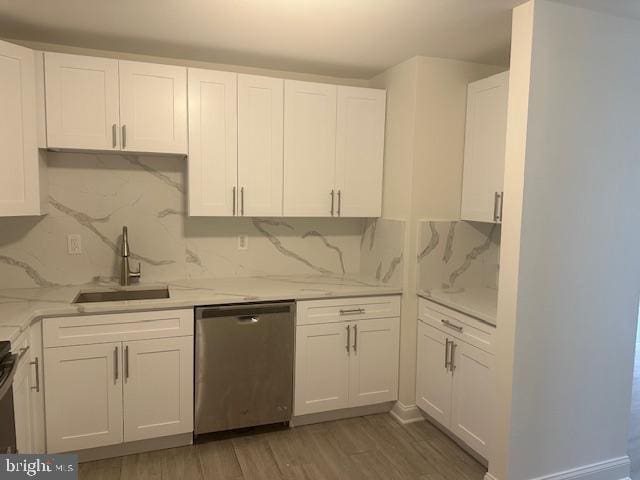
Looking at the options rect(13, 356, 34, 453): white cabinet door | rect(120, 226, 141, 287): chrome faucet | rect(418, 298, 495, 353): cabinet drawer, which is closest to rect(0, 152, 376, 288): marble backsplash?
rect(120, 226, 141, 287): chrome faucet

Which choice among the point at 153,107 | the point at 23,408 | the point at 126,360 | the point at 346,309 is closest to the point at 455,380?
the point at 346,309

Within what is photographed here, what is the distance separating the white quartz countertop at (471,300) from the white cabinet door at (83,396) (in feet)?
6.24

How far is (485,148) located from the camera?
2.83 metres

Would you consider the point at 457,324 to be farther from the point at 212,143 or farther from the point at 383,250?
the point at 212,143

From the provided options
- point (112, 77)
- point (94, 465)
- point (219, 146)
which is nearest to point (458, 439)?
point (94, 465)

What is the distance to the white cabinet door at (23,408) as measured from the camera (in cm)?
205

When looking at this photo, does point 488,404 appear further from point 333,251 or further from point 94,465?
point 94,465

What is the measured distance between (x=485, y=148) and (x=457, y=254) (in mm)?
739

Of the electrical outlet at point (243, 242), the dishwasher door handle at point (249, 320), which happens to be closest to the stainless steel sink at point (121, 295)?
the dishwasher door handle at point (249, 320)

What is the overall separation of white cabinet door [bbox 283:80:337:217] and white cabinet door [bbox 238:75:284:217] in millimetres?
57

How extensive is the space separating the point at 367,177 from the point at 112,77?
1728mm

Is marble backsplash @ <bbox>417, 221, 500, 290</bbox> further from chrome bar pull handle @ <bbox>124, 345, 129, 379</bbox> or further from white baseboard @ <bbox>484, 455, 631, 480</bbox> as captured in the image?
chrome bar pull handle @ <bbox>124, 345, 129, 379</bbox>

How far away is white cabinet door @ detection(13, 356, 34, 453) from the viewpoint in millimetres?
2053

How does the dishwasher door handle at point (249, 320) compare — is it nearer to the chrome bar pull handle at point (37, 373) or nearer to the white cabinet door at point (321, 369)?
the white cabinet door at point (321, 369)
